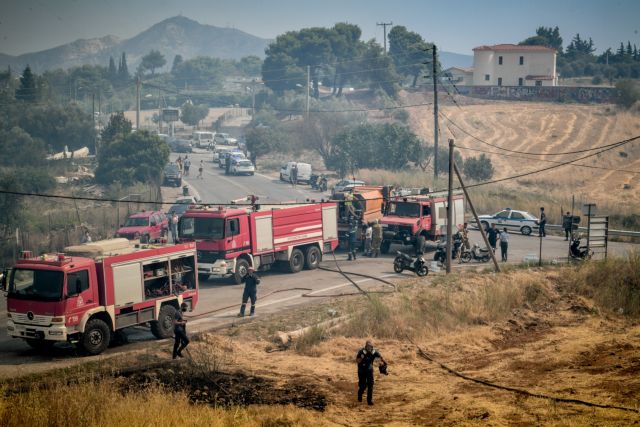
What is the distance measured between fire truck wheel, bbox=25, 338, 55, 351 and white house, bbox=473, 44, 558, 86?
331 feet

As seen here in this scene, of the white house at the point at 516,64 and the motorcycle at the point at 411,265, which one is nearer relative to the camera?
the motorcycle at the point at 411,265

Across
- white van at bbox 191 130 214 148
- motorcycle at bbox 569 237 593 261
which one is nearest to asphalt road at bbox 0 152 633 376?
motorcycle at bbox 569 237 593 261

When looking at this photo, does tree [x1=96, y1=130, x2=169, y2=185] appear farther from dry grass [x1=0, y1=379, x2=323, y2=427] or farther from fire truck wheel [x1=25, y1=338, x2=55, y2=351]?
dry grass [x1=0, y1=379, x2=323, y2=427]

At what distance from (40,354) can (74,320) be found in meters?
1.92

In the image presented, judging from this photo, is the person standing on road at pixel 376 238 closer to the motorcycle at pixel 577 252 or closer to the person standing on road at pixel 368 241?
the person standing on road at pixel 368 241

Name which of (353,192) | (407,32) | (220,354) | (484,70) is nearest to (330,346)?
(220,354)

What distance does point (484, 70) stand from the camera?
11406 cm

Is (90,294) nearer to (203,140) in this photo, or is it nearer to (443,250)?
(443,250)

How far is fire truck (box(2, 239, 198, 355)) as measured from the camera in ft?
61.6

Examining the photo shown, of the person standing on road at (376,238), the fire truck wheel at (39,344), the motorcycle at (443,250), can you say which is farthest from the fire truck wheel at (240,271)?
the fire truck wheel at (39,344)

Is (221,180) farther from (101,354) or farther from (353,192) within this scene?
(101,354)

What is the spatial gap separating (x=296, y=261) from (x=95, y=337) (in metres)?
13.0

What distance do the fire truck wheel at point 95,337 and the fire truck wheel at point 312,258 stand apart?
13172mm

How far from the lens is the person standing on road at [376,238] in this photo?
35.1 m
